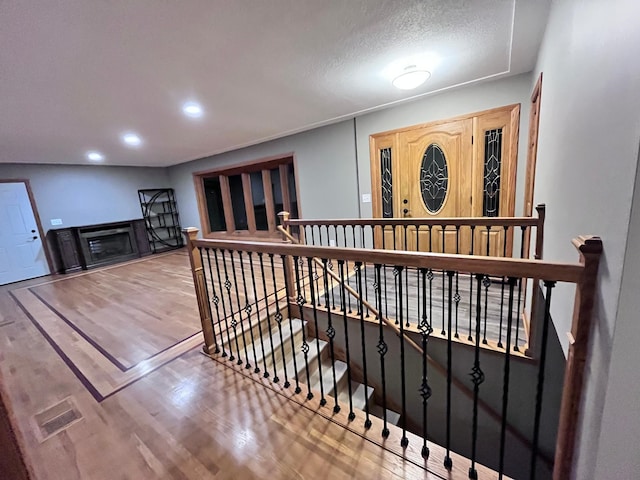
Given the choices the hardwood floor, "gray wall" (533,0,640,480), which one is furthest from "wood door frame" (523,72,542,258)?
the hardwood floor

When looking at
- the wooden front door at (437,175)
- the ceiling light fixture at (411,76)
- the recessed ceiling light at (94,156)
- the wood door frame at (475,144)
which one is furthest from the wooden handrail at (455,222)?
the recessed ceiling light at (94,156)

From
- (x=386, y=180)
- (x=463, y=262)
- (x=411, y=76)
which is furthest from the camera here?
(x=386, y=180)

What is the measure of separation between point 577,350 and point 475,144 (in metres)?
3.03

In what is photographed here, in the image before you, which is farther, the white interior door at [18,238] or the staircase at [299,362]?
the white interior door at [18,238]

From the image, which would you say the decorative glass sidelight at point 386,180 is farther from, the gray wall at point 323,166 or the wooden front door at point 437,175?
the gray wall at point 323,166

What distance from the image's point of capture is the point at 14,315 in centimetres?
347

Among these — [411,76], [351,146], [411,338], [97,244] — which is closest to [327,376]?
[411,338]

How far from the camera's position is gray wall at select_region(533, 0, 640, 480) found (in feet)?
2.46

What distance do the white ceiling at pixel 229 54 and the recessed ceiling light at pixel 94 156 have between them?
4.57 feet

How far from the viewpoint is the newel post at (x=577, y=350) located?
84cm

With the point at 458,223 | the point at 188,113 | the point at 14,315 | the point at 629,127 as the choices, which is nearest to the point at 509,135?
the point at 458,223

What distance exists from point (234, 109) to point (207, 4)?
73.6 inches

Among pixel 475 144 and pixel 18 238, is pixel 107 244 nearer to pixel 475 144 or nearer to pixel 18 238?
pixel 18 238

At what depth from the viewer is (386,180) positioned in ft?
13.2
